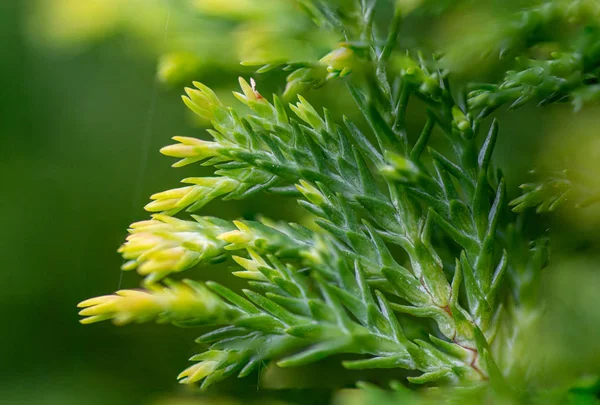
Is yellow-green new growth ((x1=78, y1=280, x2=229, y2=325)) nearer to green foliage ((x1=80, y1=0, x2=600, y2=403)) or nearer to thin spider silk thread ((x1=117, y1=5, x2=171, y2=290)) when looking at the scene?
green foliage ((x1=80, y1=0, x2=600, y2=403))

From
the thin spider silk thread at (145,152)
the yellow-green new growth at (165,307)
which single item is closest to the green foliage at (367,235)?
the yellow-green new growth at (165,307)

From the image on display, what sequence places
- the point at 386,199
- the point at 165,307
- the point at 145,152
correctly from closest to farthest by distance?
the point at 165,307 → the point at 386,199 → the point at 145,152

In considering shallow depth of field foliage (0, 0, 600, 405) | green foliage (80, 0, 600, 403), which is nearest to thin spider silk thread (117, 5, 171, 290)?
shallow depth of field foliage (0, 0, 600, 405)

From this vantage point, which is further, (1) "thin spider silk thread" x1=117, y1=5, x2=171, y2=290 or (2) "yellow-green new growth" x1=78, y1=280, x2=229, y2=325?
(1) "thin spider silk thread" x1=117, y1=5, x2=171, y2=290

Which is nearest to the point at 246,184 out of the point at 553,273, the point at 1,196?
the point at 553,273

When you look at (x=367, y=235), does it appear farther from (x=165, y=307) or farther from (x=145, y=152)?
(x=145, y=152)

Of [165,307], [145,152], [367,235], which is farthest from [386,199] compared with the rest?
[145,152]

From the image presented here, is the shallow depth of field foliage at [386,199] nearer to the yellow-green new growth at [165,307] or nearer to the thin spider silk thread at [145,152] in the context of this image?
the yellow-green new growth at [165,307]

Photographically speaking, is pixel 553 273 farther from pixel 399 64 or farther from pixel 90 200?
pixel 90 200
